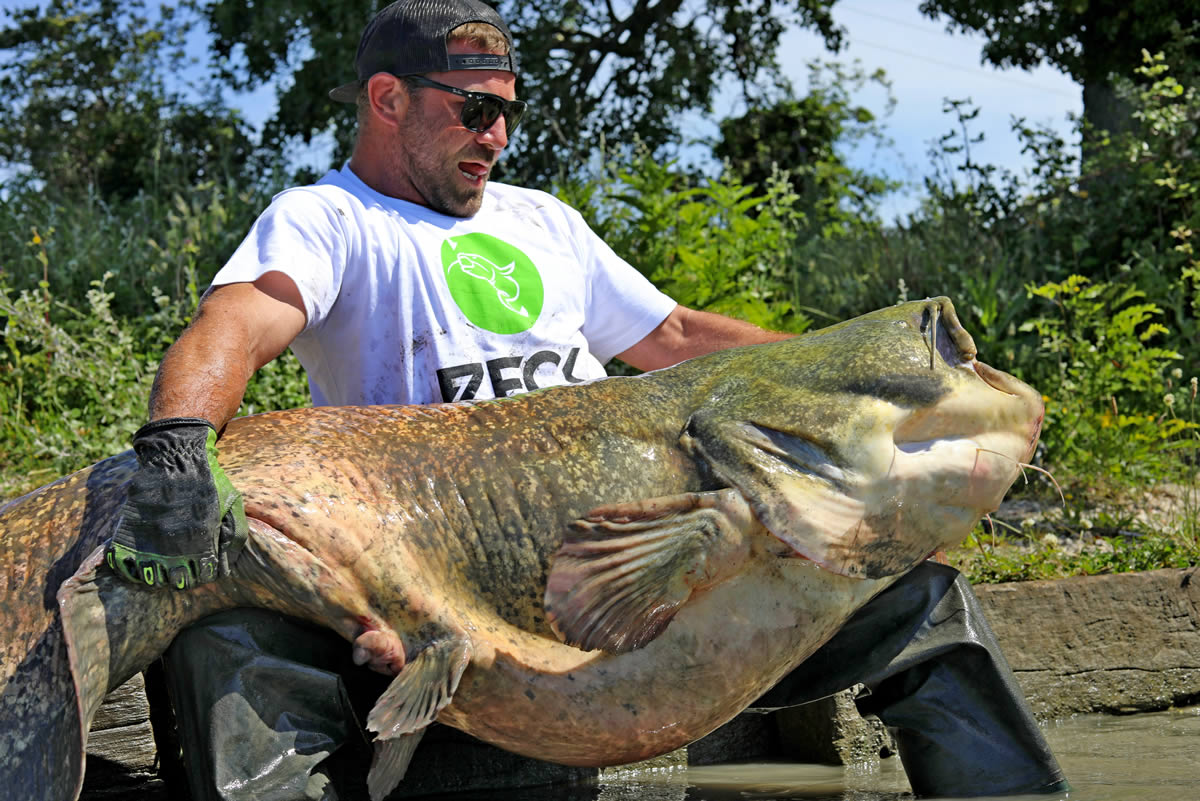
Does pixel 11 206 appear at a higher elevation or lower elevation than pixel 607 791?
higher

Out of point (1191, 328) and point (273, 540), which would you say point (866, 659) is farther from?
point (1191, 328)

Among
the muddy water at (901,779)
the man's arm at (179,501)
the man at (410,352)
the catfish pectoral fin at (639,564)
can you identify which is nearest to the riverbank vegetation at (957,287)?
the muddy water at (901,779)

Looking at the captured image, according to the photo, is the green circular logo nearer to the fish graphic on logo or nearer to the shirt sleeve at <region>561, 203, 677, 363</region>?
the fish graphic on logo

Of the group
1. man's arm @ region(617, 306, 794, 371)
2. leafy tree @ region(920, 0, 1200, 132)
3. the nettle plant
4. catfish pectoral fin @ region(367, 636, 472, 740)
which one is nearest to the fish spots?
catfish pectoral fin @ region(367, 636, 472, 740)

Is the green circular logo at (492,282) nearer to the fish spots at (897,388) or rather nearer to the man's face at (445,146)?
the man's face at (445,146)

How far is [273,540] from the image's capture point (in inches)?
89.4

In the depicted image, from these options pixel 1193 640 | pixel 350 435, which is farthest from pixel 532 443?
pixel 1193 640

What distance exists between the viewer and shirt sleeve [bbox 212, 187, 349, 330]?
114 inches

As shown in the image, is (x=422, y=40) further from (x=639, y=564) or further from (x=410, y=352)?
(x=639, y=564)

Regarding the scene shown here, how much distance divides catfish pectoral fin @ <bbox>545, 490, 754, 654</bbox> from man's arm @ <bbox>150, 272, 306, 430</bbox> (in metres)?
0.76

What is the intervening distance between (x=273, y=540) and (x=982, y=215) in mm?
7069

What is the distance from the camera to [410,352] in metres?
3.19

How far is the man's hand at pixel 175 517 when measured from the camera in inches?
85.7

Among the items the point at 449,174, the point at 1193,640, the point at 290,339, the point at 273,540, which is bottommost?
the point at 1193,640
